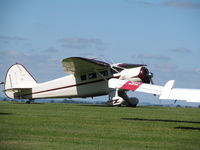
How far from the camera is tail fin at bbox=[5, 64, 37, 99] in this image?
1625 inches

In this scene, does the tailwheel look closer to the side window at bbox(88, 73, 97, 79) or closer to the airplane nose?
the airplane nose

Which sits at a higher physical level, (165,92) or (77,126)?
(165,92)

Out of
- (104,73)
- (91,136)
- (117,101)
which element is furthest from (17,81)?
(91,136)

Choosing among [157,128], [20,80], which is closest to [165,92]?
[157,128]

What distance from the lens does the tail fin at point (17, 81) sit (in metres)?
41.3

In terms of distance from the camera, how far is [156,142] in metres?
12.8

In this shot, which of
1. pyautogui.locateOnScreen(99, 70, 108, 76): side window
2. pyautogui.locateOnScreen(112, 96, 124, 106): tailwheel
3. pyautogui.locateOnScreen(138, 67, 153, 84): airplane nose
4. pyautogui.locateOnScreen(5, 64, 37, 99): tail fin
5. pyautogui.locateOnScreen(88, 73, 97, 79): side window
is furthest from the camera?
pyautogui.locateOnScreen(5, 64, 37, 99): tail fin

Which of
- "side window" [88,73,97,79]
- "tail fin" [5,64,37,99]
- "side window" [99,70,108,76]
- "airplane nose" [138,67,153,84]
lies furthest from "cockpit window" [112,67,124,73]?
"tail fin" [5,64,37,99]

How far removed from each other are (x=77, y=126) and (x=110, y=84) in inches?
748

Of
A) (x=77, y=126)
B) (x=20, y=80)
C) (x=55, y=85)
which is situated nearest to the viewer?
(x=77, y=126)

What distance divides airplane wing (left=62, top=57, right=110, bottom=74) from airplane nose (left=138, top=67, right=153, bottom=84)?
2.60 metres

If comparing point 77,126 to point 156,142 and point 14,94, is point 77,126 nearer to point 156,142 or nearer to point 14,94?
point 156,142

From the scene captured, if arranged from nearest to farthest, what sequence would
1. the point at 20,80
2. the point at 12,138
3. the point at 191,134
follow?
the point at 12,138 < the point at 191,134 < the point at 20,80

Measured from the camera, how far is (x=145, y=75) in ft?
117
